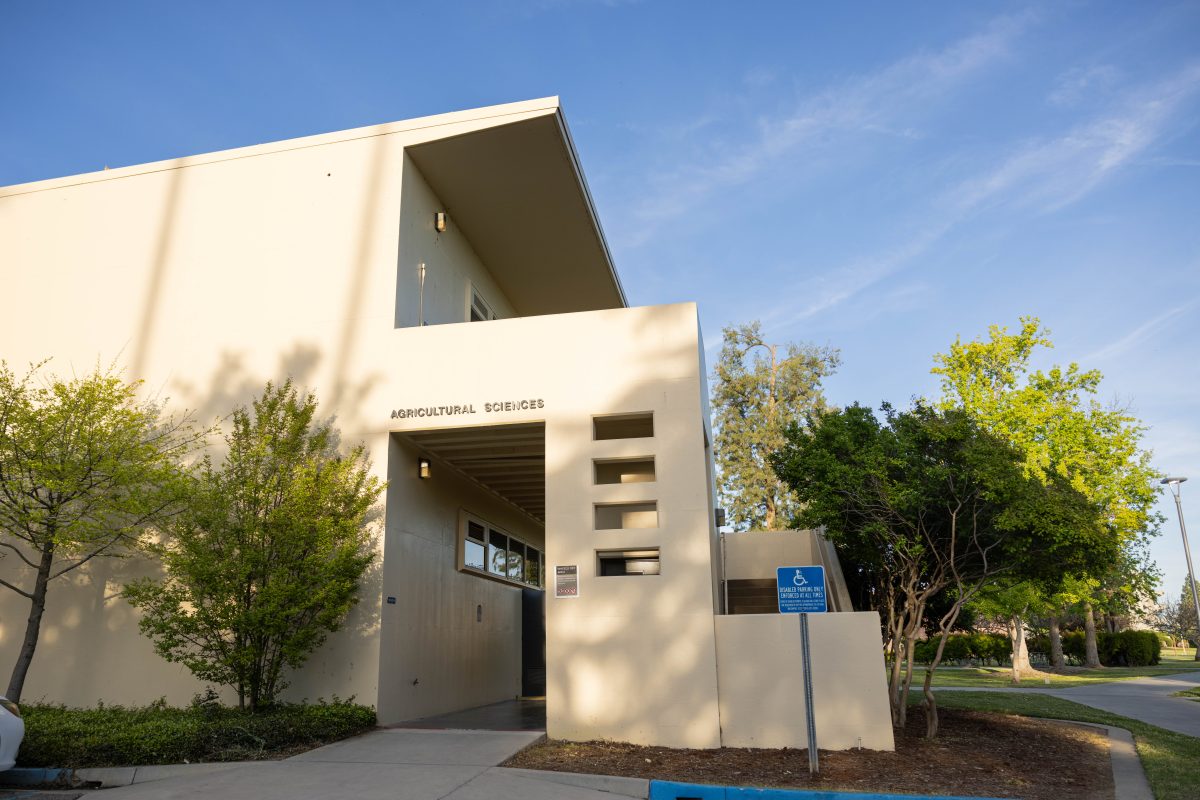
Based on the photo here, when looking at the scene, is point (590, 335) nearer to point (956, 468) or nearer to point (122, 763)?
point (956, 468)

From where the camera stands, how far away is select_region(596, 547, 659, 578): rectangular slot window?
10.5 m

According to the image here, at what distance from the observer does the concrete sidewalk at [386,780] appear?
709 centimetres

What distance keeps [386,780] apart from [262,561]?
3.68m

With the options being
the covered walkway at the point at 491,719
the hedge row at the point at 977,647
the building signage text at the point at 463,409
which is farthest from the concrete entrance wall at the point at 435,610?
the hedge row at the point at 977,647

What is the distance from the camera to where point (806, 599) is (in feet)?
25.8

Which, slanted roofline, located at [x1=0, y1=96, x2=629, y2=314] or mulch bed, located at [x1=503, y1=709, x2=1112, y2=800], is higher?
slanted roofline, located at [x1=0, y1=96, x2=629, y2=314]

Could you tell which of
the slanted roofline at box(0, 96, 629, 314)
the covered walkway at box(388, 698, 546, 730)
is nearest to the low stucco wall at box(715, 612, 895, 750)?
Result: the covered walkway at box(388, 698, 546, 730)

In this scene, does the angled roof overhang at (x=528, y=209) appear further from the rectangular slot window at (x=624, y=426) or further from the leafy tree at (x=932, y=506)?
the leafy tree at (x=932, y=506)

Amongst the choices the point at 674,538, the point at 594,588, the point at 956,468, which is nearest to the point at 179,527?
the point at 594,588

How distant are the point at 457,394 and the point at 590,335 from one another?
82.5 inches

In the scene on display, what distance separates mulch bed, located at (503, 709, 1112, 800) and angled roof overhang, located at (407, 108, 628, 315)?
9217 millimetres

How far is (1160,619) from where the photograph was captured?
76.6 meters

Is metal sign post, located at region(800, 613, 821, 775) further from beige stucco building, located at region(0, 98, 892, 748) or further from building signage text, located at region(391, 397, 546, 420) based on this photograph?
building signage text, located at region(391, 397, 546, 420)

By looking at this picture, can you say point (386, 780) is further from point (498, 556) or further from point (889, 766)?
point (498, 556)
